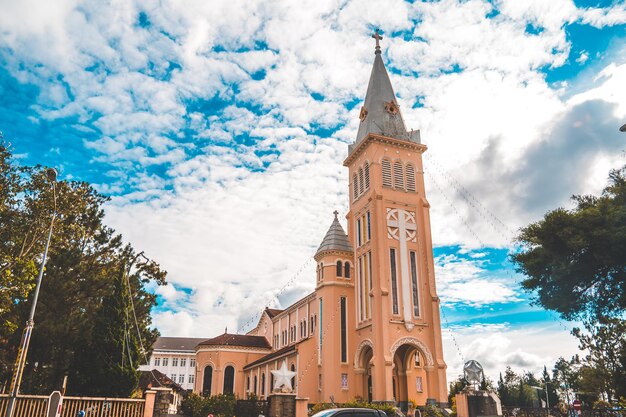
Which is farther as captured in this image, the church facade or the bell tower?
the church facade

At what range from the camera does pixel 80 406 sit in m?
17.2

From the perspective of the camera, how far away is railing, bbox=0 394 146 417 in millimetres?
15898

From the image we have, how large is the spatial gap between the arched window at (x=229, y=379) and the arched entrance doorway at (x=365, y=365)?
19.8 m

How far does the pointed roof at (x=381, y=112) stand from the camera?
4231 centimetres

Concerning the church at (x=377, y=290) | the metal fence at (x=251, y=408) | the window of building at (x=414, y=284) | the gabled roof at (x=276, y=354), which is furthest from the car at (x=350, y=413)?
the gabled roof at (x=276, y=354)

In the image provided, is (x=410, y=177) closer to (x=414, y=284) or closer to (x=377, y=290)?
(x=414, y=284)

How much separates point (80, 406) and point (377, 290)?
23223 mm

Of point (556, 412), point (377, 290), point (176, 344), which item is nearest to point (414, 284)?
point (377, 290)

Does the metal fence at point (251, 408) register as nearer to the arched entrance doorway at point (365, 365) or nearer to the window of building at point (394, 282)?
the arched entrance doorway at point (365, 365)

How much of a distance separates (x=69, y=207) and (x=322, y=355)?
24.2 m

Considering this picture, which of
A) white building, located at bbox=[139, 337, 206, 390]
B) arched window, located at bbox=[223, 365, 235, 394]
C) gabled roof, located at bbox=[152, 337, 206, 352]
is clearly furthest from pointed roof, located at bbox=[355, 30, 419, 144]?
gabled roof, located at bbox=[152, 337, 206, 352]

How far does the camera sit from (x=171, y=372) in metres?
89.4

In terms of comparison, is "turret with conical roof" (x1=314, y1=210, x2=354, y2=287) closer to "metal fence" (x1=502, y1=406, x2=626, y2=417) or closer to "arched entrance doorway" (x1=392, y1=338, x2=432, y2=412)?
"arched entrance doorway" (x1=392, y1=338, x2=432, y2=412)

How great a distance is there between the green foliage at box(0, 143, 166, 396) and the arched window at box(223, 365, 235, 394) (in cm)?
3008
